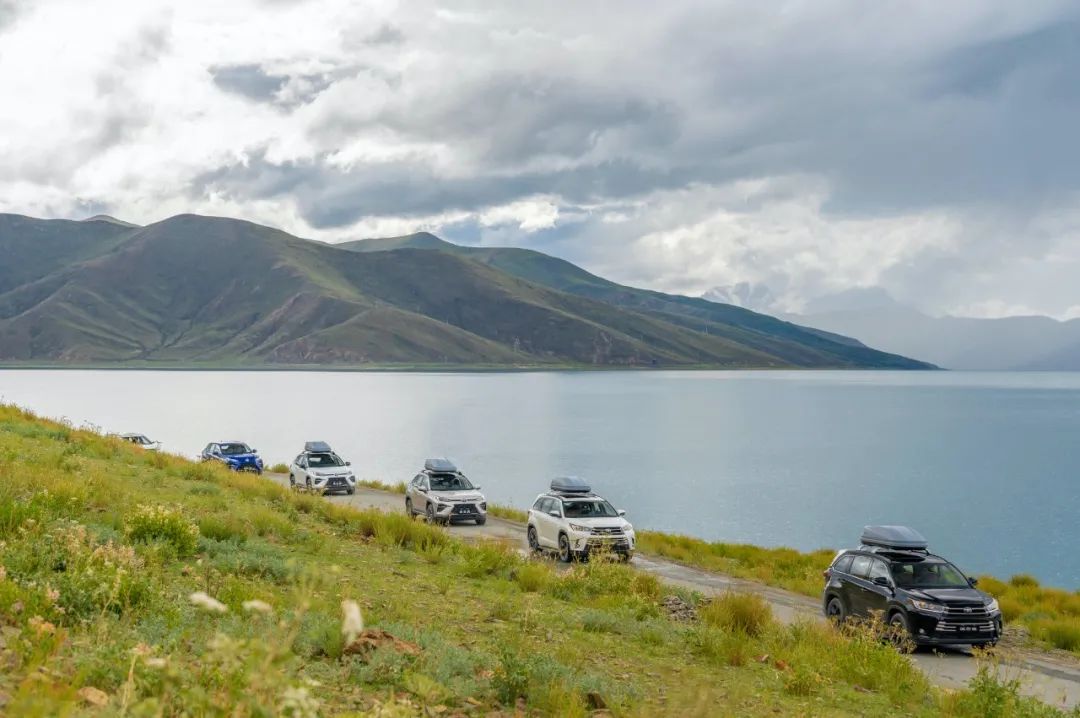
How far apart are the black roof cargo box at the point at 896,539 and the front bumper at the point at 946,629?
194cm

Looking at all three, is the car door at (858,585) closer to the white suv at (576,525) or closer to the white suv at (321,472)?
the white suv at (576,525)

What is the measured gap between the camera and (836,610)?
56.6 ft

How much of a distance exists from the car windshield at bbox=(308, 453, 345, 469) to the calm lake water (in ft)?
58.4

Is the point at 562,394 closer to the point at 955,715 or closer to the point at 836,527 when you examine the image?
the point at 836,527

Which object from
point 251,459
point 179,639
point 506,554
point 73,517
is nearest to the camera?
point 179,639

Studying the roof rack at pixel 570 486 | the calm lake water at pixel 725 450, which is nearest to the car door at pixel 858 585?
the roof rack at pixel 570 486

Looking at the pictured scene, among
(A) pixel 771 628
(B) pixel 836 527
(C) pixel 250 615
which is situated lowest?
(B) pixel 836 527

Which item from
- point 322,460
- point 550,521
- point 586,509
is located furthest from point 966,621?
point 322,460

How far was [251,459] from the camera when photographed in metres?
41.8

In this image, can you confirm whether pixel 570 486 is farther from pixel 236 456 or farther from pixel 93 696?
pixel 236 456

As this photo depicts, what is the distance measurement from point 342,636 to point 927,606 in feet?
38.8

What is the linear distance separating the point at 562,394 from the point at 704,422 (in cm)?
6377

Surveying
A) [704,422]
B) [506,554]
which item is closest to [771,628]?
[506,554]

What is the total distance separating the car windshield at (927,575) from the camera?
15984mm
